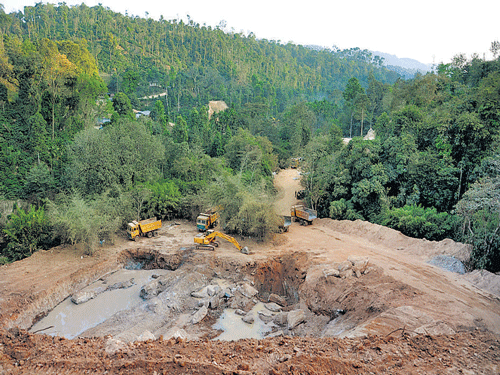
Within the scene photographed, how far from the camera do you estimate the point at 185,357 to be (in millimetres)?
9836

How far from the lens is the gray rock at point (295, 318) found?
13492mm

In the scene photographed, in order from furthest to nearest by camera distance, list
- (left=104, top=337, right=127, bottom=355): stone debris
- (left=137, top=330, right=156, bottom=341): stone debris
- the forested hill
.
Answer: the forested hill
(left=137, top=330, right=156, bottom=341): stone debris
(left=104, top=337, right=127, bottom=355): stone debris

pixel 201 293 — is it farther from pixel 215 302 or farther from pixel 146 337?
pixel 146 337

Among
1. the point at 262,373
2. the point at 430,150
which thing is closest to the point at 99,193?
the point at 262,373

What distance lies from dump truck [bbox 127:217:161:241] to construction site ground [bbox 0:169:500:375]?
0.49 meters

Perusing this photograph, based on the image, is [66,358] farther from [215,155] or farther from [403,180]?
[215,155]

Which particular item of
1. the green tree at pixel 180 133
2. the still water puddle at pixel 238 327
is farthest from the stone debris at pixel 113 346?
the green tree at pixel 180 133

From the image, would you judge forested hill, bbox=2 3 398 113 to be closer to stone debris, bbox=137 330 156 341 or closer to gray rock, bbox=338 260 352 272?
gray rock, bbox=338 260 352 272

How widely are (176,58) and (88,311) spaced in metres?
76.6

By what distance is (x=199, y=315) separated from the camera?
1408 centimetres

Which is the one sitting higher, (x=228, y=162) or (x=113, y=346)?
(x=228, y=162)

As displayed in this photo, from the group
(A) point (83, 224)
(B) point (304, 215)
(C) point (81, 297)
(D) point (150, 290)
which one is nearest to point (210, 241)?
(D) point (150, 290)

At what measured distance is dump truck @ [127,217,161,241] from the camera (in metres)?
20.7

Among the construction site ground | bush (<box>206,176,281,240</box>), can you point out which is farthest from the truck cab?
bush (<box>206,176,281,240</box>)
